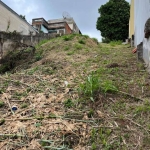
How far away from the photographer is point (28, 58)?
218 inches

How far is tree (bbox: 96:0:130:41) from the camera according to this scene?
1558 centimetres

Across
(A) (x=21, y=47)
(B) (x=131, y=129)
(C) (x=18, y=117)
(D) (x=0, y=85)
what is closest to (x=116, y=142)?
(B) (x=131, y=129)

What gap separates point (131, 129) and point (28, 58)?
4283 millimetres

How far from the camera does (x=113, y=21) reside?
1574cm

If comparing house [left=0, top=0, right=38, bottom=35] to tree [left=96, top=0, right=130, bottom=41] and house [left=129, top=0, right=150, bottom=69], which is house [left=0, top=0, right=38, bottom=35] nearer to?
tree [left=96, top=0, right=130, bottom=41]

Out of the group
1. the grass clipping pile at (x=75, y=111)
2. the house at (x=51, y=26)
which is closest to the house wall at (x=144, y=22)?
the grass clipping pile at (x=75, y=111)

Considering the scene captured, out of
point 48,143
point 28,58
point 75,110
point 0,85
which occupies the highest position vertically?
point 28,58

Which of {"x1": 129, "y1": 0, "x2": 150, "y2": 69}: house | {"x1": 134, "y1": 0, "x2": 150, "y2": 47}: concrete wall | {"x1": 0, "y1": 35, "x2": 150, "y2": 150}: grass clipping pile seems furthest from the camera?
{"x1": 134, "y1": 0, "x2": 150, "y2": 47}: concrete wall

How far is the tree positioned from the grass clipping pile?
12.8 metres

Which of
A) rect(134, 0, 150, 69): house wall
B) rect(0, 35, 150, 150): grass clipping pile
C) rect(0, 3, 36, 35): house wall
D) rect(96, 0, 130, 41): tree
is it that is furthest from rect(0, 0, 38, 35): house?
rect(0, 35, 150, 150): grass clipping pile

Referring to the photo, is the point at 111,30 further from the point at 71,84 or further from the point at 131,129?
the point at 131,129

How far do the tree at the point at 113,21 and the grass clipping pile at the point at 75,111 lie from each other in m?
12.8

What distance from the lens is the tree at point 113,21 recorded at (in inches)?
613

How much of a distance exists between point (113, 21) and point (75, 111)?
14732 millimetres
